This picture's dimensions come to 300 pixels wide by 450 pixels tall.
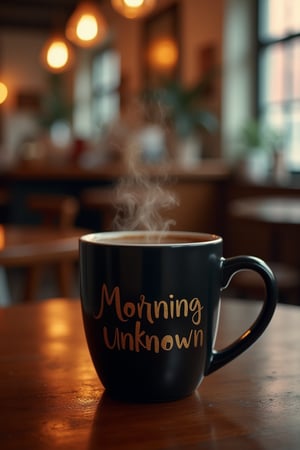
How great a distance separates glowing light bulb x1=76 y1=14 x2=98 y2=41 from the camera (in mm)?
3553

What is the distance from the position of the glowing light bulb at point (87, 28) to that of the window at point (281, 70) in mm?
2284

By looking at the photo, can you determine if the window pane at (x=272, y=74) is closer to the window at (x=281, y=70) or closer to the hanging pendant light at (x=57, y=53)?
the window at (x=281, y=70)

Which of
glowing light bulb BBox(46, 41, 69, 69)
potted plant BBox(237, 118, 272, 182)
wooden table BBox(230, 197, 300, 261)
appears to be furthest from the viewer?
potted plant BBox(237, 118, 272, 182)

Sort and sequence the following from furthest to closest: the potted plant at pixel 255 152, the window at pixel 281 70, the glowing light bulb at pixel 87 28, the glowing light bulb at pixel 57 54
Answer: the window at pixel 281 70, the potted plant at pixel 255 152, the glowing light bulb at pixel 57 54, the glowing light bulb at pixel 87 28

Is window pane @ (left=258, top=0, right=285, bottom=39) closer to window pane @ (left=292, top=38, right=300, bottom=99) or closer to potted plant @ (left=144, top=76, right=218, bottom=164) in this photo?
window pane @ (left=292, top=38, right=300, bottom=99)

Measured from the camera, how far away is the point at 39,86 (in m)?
12.2

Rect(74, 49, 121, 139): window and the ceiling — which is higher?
the ceiling

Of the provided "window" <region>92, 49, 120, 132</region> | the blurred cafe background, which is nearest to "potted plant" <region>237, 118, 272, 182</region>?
the blurred cafe background

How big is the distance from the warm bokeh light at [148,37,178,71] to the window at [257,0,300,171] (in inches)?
44.4

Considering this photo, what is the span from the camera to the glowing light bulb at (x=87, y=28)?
3553mm

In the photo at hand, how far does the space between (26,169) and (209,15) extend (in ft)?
7.11

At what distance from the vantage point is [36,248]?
1.65m

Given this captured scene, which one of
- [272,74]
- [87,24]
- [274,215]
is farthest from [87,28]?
[272,74]

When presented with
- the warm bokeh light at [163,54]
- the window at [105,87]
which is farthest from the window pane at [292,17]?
the window at [105,87]
